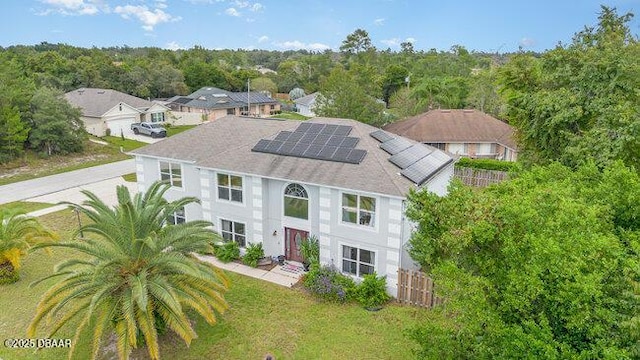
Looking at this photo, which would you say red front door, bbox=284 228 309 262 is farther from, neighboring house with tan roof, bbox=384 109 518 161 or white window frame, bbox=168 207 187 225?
neighboring house with tan roof, bbox=384 109 518 161

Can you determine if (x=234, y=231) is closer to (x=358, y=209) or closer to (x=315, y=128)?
(x=315, y=128)

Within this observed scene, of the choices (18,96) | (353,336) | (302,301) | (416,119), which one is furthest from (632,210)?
(18,96)

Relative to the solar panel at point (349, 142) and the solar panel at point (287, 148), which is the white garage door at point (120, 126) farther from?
the solar panel at point (349, 142)

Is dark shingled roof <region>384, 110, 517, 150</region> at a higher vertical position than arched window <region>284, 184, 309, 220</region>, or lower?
higher

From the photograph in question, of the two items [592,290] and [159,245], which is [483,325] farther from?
[159,245]

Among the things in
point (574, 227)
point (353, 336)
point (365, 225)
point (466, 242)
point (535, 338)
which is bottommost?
point (353, 336)

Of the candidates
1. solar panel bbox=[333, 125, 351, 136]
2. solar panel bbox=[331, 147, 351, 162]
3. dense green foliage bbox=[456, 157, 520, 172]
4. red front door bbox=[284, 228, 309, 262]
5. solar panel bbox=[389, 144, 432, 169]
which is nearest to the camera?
solar panel bbox=[389, 144, 432, 169]

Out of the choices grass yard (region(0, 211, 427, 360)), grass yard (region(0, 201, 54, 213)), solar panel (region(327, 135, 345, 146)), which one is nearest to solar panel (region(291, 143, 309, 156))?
solar panel (region(327, 135, 345, 146))

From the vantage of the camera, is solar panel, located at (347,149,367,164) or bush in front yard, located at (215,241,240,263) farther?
bush in front yard, located at (215,241,240,263)
